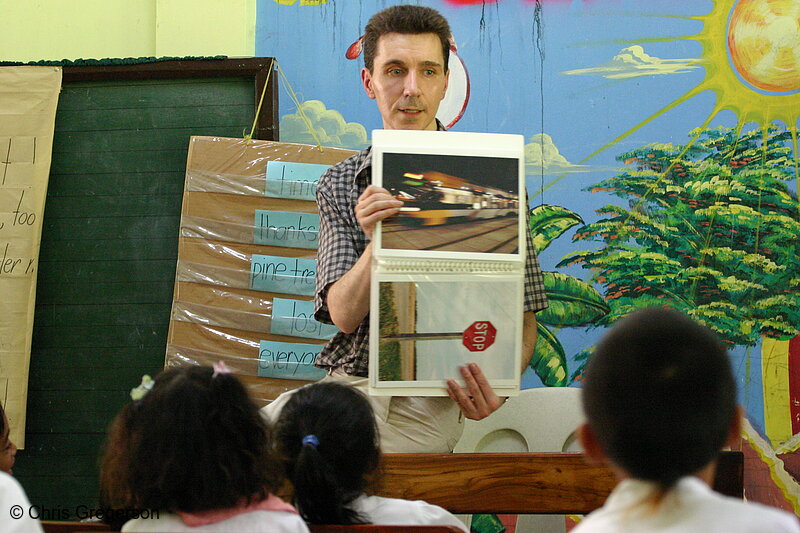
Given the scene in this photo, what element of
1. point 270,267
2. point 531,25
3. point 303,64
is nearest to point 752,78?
point 531,25

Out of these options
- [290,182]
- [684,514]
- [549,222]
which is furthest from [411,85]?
[684,514]

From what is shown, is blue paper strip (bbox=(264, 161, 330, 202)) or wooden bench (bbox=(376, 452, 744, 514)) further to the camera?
blue paper strip (bbox=(264, 161, 330, 202))

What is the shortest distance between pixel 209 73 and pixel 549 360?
168 cm

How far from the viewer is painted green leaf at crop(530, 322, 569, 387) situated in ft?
10.8

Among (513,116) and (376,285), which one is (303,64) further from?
(376,285)

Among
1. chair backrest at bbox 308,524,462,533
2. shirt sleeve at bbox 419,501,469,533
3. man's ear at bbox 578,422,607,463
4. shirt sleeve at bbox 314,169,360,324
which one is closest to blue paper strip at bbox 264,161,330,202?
shirt sleeve at bbox 314,169,360,324

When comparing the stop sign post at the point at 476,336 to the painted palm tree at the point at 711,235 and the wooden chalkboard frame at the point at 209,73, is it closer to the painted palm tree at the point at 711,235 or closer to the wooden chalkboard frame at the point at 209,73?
the painted palm tree at the point at 711,235

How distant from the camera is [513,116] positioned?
132 inches

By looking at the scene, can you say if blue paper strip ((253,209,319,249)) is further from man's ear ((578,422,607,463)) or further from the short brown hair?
A: man's ear ((578,422,607,463))

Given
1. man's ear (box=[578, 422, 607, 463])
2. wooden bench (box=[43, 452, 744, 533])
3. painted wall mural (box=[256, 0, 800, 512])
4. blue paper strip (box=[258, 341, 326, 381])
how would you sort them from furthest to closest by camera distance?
painted wall mural (box=[256, 0, 800, 512])
blue paper strip (box=[258, 341, 326, 381])
wooden bench (box=[43, 452, 744, 533])
man's ear (box=[578, 422, 607, 463])

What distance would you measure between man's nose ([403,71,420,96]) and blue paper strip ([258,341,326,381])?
3.76 ft

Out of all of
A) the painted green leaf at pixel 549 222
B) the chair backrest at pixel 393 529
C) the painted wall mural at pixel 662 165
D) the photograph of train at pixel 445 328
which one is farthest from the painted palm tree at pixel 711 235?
the chair backrest at pixel 393 529

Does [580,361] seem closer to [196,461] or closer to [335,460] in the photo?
[335,460]

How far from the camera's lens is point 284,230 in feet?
10.4
